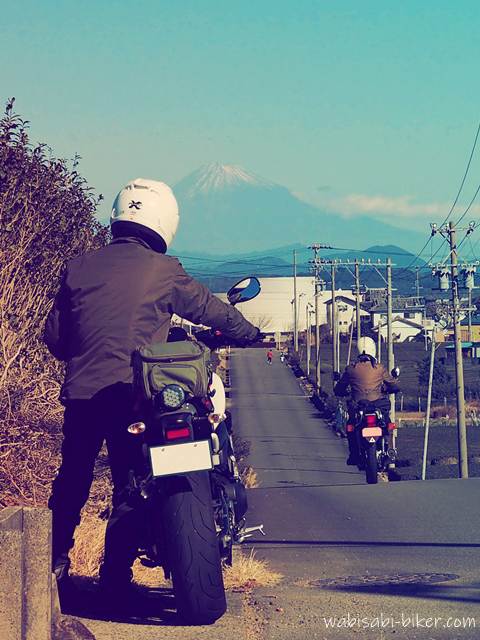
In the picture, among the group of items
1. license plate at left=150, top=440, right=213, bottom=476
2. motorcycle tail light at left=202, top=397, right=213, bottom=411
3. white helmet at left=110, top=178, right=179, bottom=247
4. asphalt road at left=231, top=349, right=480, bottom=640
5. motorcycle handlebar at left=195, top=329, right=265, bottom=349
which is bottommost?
asphalt road at left=231, top=349, right=480, bottom=640

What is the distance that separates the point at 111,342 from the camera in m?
5.62

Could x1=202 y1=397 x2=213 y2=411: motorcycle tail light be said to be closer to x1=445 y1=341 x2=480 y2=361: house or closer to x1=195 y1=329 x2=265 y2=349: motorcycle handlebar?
x1=195 y1=329 x2=265 y2=349: motorcycle handlebar

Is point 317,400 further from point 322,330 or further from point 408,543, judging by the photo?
point 322,330

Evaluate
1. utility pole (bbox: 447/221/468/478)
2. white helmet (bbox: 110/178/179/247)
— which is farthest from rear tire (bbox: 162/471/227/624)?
utility pole (bbox: 447/221/468/478)

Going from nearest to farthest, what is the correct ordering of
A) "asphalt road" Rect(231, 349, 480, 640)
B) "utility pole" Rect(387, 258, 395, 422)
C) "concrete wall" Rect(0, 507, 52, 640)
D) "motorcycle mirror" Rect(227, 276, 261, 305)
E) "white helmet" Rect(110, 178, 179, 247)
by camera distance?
"concrete wall" Rect(0, 507, 52, 640) → "asphalt road" Rect(231, 349, 480, 640) → "white helmet" Rect(110, 178, 179, 247) → "motorcycle mirror" Rect(227, 276, 261, 305) → "utility pole" Rect(387, 258, 395, 422)

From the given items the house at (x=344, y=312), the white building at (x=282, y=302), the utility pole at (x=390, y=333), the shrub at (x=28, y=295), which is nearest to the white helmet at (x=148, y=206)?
the shrub at (x=28, y=295)

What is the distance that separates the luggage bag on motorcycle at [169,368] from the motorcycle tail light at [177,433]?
0.64ft

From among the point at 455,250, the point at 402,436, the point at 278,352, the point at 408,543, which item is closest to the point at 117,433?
the point at 408,543

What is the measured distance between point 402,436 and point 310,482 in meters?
27.3

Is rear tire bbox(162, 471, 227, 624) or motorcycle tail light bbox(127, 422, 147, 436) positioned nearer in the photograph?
rear tire bbox(162, 471, 227, 624)

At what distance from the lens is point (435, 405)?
83.2 m

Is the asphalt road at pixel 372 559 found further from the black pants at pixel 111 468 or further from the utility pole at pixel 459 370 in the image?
the utility pole at pixel 459 370

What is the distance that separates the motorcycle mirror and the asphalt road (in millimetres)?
1518

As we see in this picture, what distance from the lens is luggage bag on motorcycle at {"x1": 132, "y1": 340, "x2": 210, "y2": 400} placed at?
17.1ft
